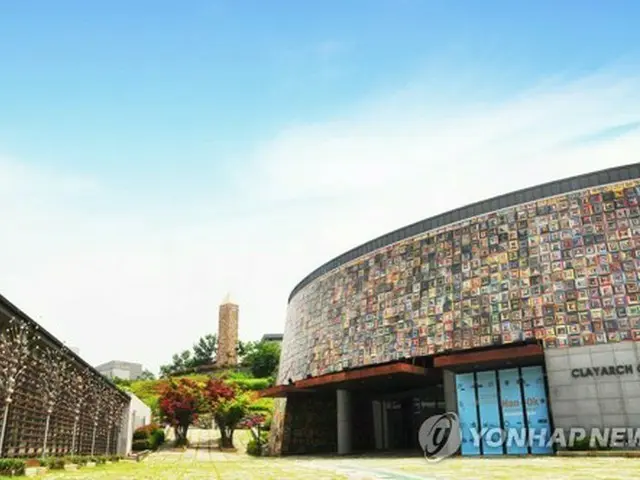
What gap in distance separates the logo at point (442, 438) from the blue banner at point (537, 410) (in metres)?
3.64

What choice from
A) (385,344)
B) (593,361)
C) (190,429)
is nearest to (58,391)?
(385,344)

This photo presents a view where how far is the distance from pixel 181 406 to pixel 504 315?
2919 cm

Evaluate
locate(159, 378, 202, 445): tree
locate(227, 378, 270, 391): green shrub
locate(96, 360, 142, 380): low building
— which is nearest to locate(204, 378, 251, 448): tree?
Answer: locate(159, 378, 202, 445): tree

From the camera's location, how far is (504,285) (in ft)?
87.2

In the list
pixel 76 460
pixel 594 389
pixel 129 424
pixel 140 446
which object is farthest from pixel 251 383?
pixel 594 389

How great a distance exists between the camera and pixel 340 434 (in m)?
33.5

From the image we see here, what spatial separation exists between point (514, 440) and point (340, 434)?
37.8 ft

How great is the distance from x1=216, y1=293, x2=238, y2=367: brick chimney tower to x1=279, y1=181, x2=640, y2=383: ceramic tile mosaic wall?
65.7m

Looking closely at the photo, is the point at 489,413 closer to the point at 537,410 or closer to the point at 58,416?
the point at 537,410

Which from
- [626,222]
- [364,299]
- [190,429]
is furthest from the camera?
[190,429]

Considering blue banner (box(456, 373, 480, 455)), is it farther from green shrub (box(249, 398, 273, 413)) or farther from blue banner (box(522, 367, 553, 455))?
green shrub (box(249, 398, 273, 413))

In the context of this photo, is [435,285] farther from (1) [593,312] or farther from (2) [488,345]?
(1) [593,312]

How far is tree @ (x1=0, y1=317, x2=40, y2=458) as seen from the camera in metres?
15.2

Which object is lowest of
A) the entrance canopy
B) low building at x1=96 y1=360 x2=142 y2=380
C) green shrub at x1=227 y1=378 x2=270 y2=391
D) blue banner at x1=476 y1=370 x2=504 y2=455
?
blue banner at x1=476 y1=370 x2=504 y2=455
